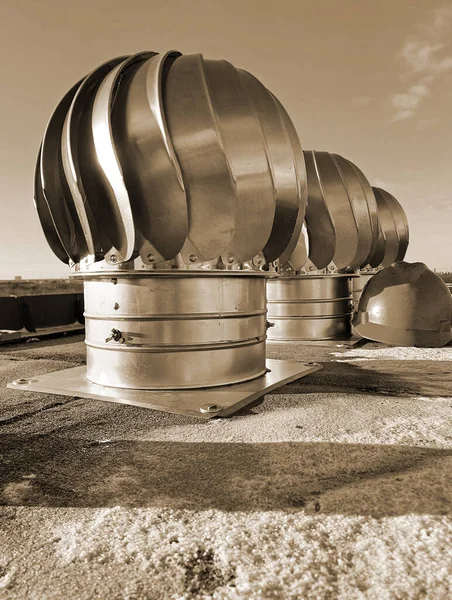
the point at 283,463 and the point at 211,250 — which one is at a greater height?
the point at 211,250

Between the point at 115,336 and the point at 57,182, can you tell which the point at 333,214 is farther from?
the point at 115,336

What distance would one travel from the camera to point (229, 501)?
1.38 meters

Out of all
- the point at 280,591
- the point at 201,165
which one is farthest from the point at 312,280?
the point at 280,591

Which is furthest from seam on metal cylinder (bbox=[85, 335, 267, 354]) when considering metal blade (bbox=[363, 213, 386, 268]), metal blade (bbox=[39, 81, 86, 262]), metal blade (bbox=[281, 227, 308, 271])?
metal blade (bbox=[363, 213, 386, 268])

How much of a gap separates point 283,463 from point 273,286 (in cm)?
371

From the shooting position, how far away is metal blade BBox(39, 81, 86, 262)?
2.91 meters

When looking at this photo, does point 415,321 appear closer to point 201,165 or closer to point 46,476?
point 201,165

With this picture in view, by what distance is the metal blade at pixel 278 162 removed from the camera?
9.45 ft

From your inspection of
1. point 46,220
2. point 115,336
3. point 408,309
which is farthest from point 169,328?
point 408,309

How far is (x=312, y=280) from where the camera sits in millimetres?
5211

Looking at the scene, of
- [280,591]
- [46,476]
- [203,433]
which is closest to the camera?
[280,591]

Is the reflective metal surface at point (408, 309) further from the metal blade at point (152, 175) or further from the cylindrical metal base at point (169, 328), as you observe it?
the metal blade at point (152, 175)

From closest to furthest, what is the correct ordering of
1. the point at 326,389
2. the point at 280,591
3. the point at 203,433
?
the point at 280,591, the point at 203,433, the point at 326,389

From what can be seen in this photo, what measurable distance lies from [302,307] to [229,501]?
13.1 feet
